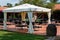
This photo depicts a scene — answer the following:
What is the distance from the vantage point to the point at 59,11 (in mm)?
37562

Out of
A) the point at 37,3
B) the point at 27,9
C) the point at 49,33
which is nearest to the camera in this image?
the point at 49,33

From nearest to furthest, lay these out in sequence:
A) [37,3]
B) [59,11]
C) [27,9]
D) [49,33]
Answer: [49,33], [27,9], [37,3], [59,11]

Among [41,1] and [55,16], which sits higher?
[41,1]

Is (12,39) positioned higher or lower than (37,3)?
lower

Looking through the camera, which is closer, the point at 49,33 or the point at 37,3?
the point at 49,33

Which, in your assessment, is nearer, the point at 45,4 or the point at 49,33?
the point at 49,33

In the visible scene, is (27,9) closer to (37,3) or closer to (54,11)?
(37,3)

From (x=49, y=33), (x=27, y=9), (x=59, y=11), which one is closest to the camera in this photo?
(x=49, y=33)

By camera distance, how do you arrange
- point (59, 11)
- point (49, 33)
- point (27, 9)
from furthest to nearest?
point (59, 11) < point (27, 9) < point (49, 33)

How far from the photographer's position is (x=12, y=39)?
38.3 ft

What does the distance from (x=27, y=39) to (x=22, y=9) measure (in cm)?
522

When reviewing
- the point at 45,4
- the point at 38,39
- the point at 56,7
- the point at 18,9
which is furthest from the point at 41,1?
the point at 38,39

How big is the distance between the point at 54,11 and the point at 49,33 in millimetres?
27221

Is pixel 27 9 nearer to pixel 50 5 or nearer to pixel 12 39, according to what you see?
pixel 12 39
